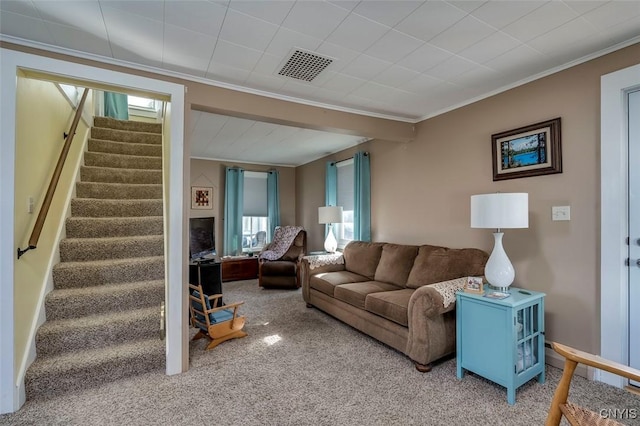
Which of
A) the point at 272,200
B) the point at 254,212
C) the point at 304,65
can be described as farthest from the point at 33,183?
the point at 272,200

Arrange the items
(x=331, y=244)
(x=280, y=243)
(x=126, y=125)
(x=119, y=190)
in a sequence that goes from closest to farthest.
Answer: (x=119, y=190) → (x=126, y=125) → (x=331, y=244) → (x=280, y=243)

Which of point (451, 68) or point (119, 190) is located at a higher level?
point (451, 68)

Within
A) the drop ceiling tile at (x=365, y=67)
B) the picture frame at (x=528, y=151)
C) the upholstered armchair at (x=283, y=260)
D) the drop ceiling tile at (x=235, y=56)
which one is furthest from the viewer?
the upholstered armchair at (x=283, y=260)

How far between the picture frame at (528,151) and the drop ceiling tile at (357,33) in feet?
5.53

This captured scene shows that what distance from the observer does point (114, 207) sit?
11.7ft

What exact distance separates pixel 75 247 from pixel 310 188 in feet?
14.3

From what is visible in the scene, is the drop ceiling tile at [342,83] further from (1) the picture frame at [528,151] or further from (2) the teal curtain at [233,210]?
(2) the teal curtain at [233,210]

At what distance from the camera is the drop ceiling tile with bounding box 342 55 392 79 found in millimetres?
2430

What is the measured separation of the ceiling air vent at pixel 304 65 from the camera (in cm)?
235

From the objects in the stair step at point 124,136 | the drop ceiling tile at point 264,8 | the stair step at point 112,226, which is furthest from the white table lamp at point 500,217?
the stair step at point 124,136

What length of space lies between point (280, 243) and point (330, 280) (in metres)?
2.38

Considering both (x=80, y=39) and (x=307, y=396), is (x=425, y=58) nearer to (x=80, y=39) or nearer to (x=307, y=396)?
(x=80, y=39)

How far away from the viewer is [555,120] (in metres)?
2.57

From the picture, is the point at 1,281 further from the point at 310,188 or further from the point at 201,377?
the point at 310,188
